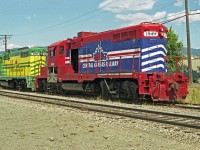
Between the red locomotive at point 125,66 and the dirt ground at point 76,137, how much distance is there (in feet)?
21.0

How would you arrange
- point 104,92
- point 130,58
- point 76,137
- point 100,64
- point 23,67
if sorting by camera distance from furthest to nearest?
point 23,67
point 100,64
point 104,92
point 130,58
point 76,137

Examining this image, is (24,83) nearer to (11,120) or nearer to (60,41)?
(60,41)

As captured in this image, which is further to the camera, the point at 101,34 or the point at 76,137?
the point at 101,34

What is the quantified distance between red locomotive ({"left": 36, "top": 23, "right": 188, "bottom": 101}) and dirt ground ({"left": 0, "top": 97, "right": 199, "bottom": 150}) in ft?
21.0

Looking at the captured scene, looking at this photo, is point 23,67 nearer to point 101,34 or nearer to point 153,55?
point 101,34

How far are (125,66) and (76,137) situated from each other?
995 centimetres

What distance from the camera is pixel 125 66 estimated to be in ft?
57.7

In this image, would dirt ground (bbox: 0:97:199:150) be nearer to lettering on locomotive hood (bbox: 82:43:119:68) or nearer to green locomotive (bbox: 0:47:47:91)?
lettering on locomotive hood (bbox: 82:43:119:68)

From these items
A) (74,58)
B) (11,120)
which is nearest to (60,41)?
(74,58)

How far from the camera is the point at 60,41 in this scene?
77.5 feet

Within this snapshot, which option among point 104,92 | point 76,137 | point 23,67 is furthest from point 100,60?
point 23,67

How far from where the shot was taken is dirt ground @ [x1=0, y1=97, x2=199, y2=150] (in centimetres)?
705

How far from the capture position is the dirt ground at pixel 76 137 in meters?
7.05

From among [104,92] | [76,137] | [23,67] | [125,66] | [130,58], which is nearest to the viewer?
[76,137]
